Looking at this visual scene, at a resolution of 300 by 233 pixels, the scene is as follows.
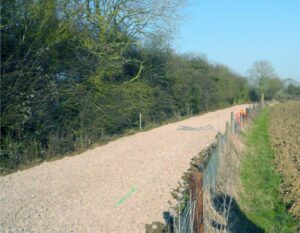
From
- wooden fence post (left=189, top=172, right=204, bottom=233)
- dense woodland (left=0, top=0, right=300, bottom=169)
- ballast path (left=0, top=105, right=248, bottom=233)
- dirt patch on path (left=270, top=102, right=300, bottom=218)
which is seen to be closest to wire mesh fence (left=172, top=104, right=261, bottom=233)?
wooden fence post (left=189, top=172, right=204, bottom=233)

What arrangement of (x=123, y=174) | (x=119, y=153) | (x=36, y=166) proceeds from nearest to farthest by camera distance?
(x=123, y=174)
(x=36, y=166)
(x=119, y=153)

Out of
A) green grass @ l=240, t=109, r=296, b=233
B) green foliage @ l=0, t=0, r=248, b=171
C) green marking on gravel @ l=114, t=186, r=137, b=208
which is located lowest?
green grass @ l=240, t=109, r=296, b=233

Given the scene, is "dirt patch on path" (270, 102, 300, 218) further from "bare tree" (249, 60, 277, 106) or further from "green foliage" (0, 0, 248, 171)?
"bare tree" (249, 60, 277, 106)

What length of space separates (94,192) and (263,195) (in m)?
4.70

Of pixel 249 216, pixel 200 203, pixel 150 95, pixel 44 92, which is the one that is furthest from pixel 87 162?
pixel 150 95

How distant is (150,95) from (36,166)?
12.5 m

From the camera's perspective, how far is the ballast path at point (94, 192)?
658cm

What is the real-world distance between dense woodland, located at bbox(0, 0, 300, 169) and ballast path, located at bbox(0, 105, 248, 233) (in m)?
1.10

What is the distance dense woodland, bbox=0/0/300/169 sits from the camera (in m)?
10.8

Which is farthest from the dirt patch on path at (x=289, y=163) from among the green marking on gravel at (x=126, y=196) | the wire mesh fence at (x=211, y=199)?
the green marking on gravel at (x=126, y=196)

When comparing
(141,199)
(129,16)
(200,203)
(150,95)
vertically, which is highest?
(129,16)

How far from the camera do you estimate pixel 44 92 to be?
12039 millimetres

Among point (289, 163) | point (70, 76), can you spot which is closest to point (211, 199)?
point (289, 163)

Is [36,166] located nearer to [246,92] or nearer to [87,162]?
[87,162]
